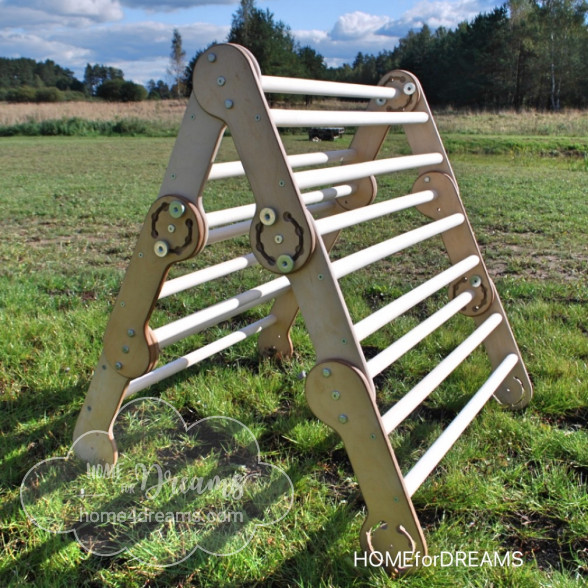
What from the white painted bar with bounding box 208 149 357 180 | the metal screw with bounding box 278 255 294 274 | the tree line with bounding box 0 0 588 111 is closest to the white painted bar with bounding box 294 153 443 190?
the white painted bar with bounding box 208 149 357 180

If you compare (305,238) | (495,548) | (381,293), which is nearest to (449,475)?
(495,548)

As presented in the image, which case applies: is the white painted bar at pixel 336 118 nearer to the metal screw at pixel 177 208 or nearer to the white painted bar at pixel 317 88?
the white painted bar at pixel 317 88

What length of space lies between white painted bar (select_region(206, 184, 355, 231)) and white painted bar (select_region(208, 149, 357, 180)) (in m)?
0.11

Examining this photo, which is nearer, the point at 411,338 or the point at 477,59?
the point at 411,338

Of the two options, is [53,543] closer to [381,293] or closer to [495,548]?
[495,548]

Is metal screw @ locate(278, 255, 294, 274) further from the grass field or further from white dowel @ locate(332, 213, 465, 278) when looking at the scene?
the grass field

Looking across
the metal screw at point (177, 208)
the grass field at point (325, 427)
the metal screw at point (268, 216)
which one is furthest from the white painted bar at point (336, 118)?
the grass field at point (325, 427)

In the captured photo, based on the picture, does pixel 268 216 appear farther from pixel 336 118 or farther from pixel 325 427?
pixel 325 427

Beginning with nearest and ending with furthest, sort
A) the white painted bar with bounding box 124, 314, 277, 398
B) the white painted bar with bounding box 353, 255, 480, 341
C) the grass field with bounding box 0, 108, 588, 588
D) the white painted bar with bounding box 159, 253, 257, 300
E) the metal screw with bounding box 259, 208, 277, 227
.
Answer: the metal screw with bounding box 259, 208, 277, 227
the grass field with bounding box 0, 108, 588, 588
the white painted bar with bounding box 353, 255, 480, 341
the white painted bar with bounding box 159, 253, 257, 300
the white painted bar with bounding box 124, 314, 277, 398

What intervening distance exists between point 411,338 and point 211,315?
726 millimetres

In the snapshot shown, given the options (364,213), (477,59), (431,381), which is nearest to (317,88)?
(364,213)

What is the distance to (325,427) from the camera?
2371 millimetres

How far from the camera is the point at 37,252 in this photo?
5246 millimetres

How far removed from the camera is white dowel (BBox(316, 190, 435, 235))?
1790 mm
